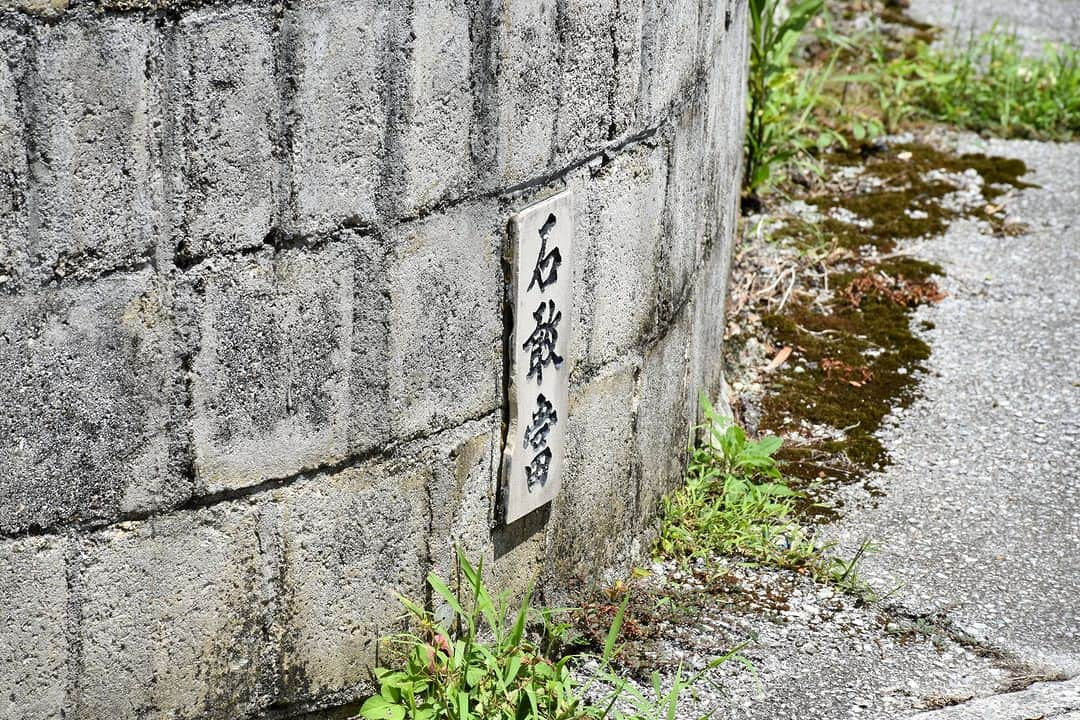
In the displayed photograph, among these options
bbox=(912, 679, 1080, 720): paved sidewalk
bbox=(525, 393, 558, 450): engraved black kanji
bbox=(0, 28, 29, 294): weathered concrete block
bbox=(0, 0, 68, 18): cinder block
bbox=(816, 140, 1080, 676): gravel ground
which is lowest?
bbox=(912, 679, 1080, 720): paved sidewalk

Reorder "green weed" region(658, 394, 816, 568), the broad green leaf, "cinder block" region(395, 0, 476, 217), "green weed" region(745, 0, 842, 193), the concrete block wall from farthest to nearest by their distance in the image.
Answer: "green weed" region(745, 0, 842, 193) → "green weed" region(658, 394, 816, 568) → the broad green leaf → "cinder block" region(395, 0, 476, 217) → the concrete block wall

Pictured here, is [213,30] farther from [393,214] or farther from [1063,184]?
[1063,184]

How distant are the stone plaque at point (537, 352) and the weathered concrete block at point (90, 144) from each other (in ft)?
2.71

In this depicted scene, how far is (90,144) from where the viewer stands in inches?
83.4

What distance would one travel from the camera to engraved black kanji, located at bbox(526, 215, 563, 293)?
2775 millimetres

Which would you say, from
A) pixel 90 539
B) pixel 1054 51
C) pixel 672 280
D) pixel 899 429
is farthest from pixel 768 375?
pixel 1054 51

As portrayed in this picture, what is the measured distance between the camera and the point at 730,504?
12.3 ft

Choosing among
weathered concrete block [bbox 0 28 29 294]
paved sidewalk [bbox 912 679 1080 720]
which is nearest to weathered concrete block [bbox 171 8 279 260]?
weathered concrete block [bbox 0 28 29 294]

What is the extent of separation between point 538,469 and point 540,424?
0.35 ft

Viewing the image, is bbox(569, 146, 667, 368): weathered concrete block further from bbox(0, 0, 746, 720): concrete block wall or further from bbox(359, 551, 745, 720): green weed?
bbox(359, 551, 745, 720): green weed

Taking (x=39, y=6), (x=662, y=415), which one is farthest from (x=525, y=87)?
(x=662, y=415)

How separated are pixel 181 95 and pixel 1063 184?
194 inches

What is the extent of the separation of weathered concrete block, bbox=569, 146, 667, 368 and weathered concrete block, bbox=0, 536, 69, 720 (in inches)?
49.7

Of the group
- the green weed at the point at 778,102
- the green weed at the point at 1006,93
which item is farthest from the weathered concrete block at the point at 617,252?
the green weed at the point at 1006,93
